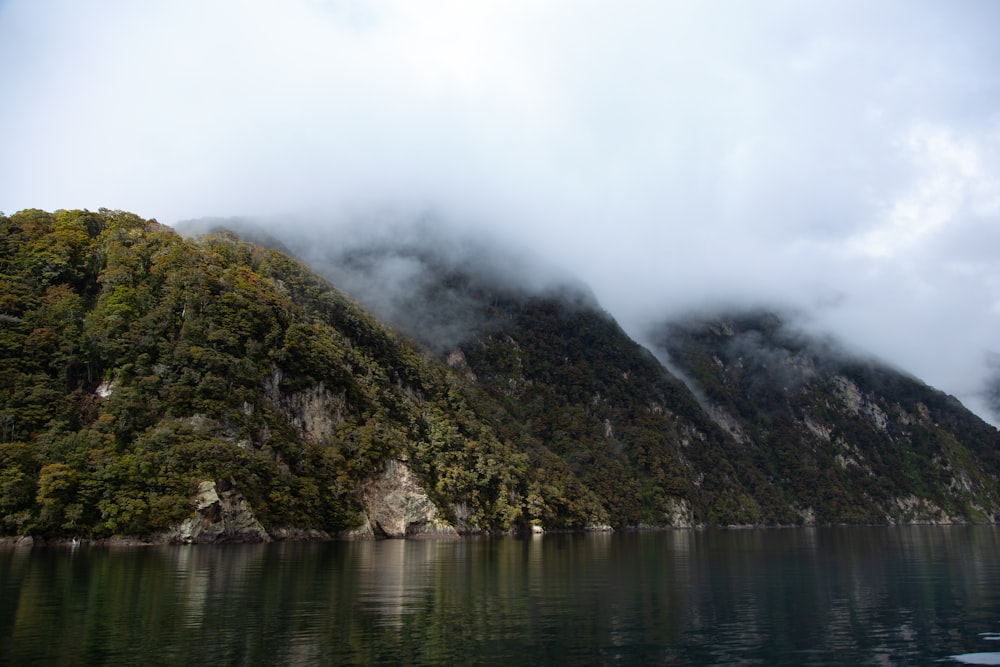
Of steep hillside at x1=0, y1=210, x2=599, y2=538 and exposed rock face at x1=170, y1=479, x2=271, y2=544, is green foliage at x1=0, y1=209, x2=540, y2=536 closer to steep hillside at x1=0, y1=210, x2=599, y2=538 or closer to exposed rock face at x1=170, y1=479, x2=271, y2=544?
steep hillside at x1=0, y1=210, x2=599, y2=538

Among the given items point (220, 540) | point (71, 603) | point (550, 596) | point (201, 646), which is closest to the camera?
point (201, 646)

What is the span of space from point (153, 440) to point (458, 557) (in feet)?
153

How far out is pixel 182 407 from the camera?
103m

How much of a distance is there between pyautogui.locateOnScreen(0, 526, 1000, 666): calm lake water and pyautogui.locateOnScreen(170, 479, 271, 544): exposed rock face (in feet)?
91.9

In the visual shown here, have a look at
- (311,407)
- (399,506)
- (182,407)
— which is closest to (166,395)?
(182,407)

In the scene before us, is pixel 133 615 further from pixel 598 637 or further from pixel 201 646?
pixel 598 637

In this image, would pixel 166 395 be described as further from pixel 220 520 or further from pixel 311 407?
pixel 311 407

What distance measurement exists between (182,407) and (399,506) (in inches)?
1825

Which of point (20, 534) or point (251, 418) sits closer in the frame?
point (20, 534)

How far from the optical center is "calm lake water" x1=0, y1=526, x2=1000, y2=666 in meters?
24.4

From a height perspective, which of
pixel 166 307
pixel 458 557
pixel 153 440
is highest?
pixel 166 307

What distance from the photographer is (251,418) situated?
11169cm

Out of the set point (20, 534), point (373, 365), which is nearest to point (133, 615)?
point (20, 534)

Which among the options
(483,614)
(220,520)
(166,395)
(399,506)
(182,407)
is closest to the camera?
(483,614)
